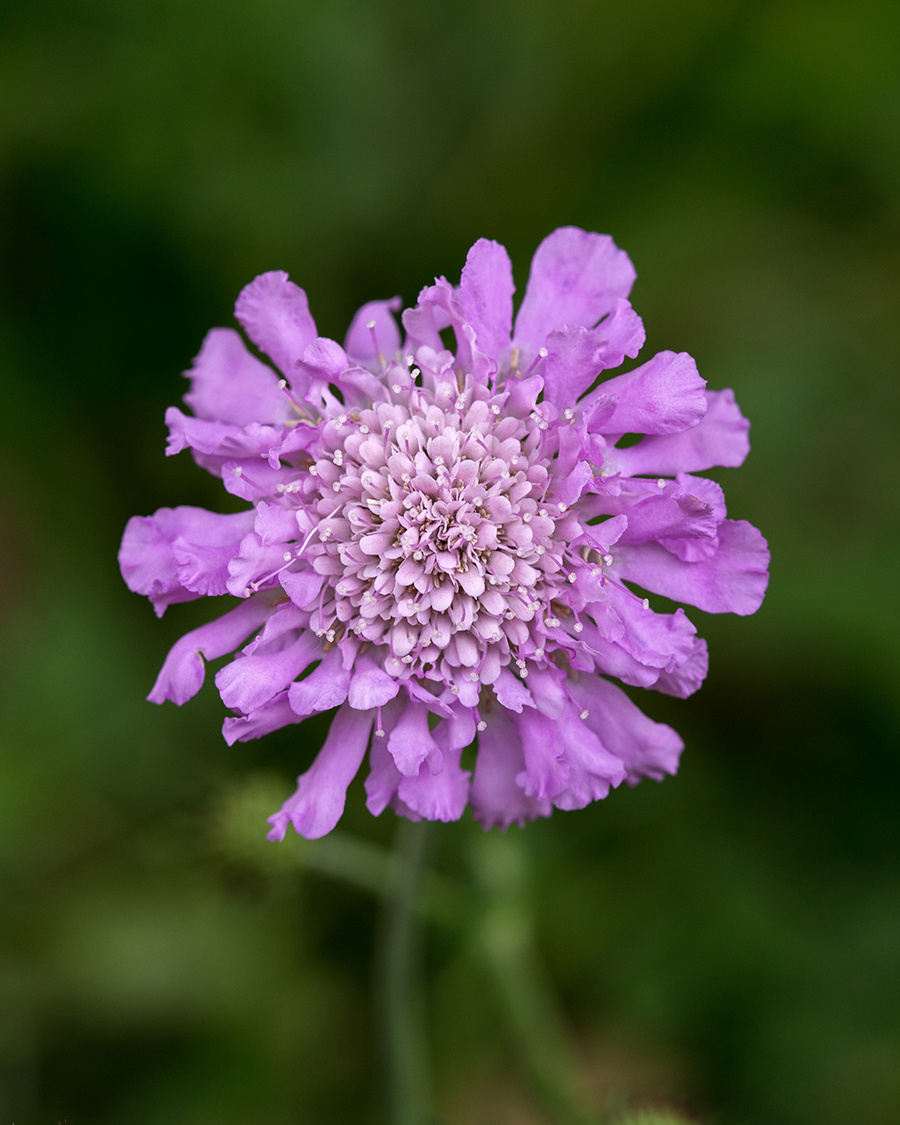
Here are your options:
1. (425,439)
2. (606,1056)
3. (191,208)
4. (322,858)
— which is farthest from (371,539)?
(606,1056)

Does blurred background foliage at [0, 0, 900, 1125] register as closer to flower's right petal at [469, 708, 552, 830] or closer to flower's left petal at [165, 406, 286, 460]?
flower's right petal at [469, 708, 552, 830]

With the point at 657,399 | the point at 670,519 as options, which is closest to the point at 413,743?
the point at 670,519

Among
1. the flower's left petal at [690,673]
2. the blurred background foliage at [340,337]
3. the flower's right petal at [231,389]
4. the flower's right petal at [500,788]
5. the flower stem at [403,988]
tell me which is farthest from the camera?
the blurred background foliage at [340,337]

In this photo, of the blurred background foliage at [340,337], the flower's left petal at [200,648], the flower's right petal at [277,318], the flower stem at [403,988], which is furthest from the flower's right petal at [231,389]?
the blurred background foliage at [340,337]

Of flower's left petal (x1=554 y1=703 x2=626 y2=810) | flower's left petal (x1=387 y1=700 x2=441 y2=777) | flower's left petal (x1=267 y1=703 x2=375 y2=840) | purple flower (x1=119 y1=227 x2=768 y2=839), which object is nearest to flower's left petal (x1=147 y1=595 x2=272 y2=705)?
purple flower (x1=119 y1=227 x2=768 y2=839)

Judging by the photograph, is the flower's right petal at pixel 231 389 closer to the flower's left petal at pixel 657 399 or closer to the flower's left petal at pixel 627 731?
the flower's left petal at pixel 657 399

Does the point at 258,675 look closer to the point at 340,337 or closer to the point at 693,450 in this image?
the point at 693,450

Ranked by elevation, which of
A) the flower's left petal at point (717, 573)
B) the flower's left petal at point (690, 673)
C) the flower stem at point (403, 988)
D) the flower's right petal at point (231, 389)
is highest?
the flower's right petal at point (231, 389)
